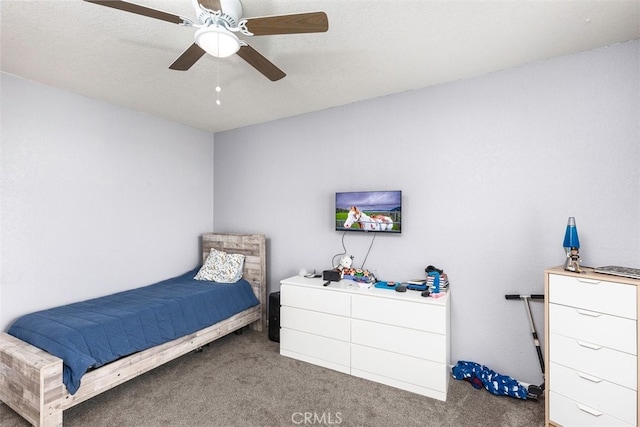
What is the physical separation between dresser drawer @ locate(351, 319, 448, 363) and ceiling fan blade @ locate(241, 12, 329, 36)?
2161 millimetres

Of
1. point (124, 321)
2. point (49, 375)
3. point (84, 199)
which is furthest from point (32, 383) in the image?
point (84, 199)

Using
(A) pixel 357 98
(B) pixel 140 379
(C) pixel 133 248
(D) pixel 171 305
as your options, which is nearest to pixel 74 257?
(C) pixel 133 248

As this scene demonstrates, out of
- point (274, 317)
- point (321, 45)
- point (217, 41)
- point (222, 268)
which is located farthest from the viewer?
point (222, 268)

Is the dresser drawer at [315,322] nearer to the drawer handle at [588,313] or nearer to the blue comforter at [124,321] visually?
the blue comforter at [124,321]

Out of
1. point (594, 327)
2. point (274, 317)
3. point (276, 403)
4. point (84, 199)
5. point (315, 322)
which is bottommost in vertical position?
point (276, 403)

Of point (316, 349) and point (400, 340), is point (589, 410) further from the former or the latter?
point (316, 349)

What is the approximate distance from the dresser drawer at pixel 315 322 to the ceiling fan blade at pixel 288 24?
2194 millimetres

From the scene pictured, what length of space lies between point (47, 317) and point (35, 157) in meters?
1.36

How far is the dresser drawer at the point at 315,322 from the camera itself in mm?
2709

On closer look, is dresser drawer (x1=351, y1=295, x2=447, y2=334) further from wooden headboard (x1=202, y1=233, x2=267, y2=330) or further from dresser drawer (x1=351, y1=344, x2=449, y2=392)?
wooden headboard (x1=202, y1=233, x2=267, y2=330)

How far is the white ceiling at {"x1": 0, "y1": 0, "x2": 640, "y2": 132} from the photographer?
A: 174 centimetres

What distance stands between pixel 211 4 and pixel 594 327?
2686 millimetres

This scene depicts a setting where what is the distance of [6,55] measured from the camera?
221 cm

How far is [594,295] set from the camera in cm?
180
